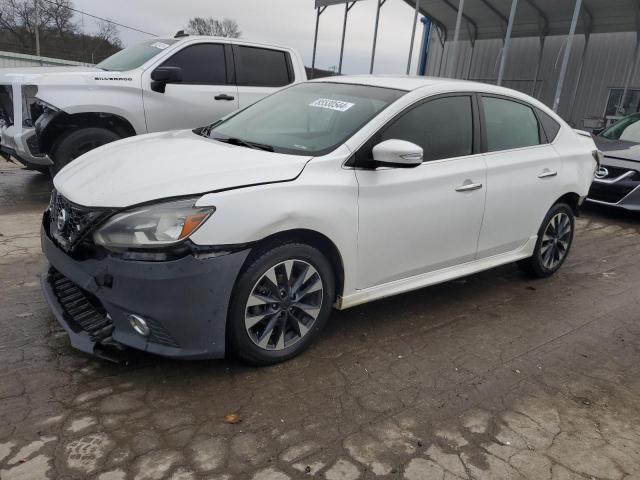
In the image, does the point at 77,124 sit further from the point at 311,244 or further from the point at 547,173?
the point at 547,173

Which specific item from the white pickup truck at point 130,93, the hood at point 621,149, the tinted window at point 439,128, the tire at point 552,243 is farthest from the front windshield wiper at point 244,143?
the hood at point 621,149

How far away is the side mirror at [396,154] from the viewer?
309 centimetres

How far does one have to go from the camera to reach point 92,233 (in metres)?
2.68

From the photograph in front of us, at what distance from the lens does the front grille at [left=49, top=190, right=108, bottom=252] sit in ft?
8.87

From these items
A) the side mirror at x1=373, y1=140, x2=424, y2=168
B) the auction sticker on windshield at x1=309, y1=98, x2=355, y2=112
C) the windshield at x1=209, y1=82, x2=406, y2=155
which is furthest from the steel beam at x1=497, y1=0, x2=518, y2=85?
the side mirror at x1=373, y1=140, x2=424, y2=168

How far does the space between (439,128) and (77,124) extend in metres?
4.33

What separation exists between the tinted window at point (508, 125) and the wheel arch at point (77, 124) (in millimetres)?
4219

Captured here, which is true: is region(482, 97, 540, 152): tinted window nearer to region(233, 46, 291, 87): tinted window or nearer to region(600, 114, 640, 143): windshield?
region(233, 46, 291, 87): tinted window

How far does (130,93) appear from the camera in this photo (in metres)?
6.24

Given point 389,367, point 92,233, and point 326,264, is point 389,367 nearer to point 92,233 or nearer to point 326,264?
point 326,264

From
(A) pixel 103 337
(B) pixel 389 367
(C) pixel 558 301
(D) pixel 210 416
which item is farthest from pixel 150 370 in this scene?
(C) pixel 558 301

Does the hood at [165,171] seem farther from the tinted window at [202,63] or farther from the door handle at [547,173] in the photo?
the tinted window at [202,63]

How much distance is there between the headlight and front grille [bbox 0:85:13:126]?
4.42 m

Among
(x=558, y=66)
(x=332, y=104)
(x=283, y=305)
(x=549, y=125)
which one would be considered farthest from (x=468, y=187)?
(x=558, y=66)
